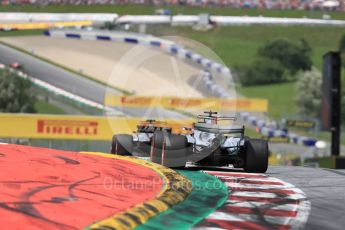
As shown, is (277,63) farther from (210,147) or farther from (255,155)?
(210,147)

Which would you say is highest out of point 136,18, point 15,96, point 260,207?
point 136,18

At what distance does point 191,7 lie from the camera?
84.6 m

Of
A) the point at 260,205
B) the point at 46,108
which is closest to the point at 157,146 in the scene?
the point at 260,205

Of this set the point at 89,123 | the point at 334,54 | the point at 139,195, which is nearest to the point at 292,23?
the point at 89,123

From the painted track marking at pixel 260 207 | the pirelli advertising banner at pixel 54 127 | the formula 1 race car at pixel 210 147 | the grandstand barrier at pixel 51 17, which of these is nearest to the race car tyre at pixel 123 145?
the formula 1 race car at pixel 210 147

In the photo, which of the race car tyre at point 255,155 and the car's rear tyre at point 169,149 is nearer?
the car's rear tyre at point 169,149

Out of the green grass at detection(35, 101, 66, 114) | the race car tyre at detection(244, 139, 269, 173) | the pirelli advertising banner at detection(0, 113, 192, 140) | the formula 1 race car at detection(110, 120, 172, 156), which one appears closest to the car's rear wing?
the race car tyre at detection(244, 139, 269, 173)

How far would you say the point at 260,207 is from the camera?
9.09 m

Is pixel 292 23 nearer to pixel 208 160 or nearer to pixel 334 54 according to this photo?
pixel 334 54

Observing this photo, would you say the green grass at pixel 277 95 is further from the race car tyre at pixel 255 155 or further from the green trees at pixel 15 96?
the race car tyre at pixel 255 155

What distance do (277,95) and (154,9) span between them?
19.7 metres

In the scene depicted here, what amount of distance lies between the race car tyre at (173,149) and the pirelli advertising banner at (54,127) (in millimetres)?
22114

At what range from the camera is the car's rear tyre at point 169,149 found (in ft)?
43.2

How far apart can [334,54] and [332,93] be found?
5.06 ft
